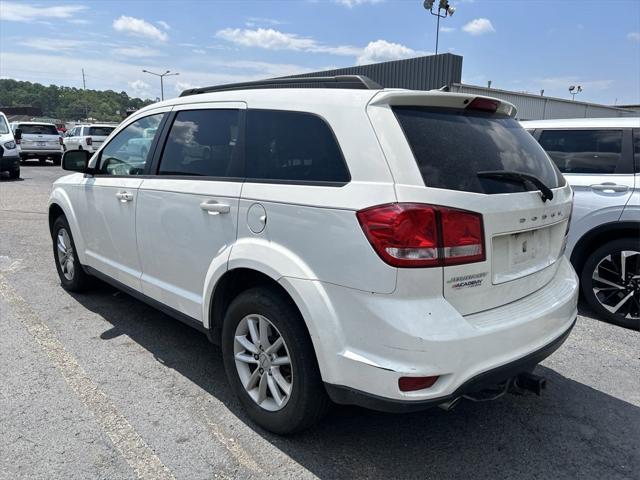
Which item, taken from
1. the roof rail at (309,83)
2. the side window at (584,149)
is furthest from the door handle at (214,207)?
the side window at (584,149)

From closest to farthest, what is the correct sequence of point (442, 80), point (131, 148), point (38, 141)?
point (131, 148) < point (442, 80) < point (38, 141)

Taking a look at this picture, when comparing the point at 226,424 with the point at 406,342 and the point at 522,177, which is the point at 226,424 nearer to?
the point at 406,342

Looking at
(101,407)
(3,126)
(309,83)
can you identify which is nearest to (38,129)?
(3,126)

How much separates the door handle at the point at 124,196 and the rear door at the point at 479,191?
2188 millimetres

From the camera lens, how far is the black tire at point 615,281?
451 centimetres

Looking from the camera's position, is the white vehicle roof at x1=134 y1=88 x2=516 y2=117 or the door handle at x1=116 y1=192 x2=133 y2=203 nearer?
the white vehicle roof at x1=134 y1=88 x2=516 y2=117

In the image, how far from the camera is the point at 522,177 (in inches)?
102

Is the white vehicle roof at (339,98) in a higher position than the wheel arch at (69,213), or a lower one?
higher

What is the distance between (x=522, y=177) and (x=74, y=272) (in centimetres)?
425

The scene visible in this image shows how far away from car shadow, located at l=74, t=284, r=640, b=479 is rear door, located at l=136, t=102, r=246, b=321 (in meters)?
0.72

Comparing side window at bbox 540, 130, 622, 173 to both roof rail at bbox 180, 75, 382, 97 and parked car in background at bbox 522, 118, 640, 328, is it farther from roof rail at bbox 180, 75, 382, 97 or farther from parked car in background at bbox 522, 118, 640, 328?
roof rail at bbox 180, 75, 382, 97

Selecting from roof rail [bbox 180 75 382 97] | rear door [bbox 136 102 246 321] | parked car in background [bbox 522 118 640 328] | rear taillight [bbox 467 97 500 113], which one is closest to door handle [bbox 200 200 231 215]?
rear door [bbox 136 102 246 321]

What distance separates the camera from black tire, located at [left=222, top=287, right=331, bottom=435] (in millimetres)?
2533

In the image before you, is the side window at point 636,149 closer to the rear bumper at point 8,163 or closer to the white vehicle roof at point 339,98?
the white vehicle roof at point 339,98
